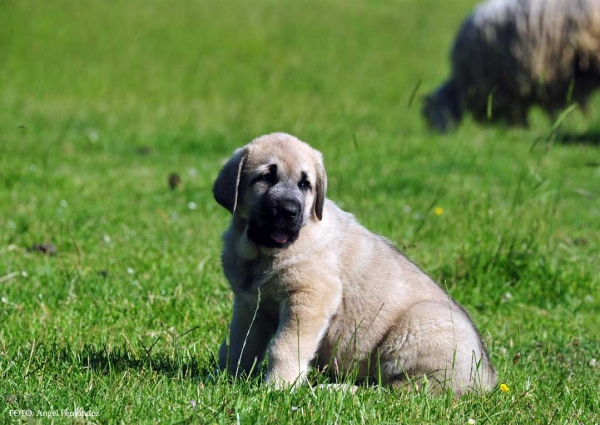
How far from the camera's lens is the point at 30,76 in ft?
45.7

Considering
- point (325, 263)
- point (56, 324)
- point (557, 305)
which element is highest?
point (325, 263)

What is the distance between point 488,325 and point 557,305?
748 millimetres

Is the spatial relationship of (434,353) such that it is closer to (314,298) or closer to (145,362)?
(314,298)

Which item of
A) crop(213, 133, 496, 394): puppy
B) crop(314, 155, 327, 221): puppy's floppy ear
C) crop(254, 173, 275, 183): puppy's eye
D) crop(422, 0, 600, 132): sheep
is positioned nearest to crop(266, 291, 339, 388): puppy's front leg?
crop(213, 133, 496, 394): puppy

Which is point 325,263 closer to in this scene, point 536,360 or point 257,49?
point 536,360

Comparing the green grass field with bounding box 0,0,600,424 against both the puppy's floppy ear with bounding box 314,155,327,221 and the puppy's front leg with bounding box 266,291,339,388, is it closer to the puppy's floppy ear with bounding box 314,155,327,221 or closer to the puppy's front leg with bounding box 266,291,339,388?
the puppy's front leg with bounding box 266,291,339,388

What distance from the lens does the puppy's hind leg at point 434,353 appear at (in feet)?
12.8

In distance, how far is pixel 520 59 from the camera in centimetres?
1171

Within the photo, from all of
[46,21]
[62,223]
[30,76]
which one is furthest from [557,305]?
[46,21]

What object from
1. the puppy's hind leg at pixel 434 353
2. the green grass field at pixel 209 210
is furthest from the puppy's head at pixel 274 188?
the puppy's hind leg at pixel 434 353

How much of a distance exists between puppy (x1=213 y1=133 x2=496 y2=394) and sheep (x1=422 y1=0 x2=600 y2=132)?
7750 millimetres

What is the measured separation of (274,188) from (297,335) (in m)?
0.69

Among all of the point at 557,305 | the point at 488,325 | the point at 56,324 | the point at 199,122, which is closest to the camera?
the point at 56,324

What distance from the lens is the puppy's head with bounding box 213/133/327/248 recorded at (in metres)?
3.89
